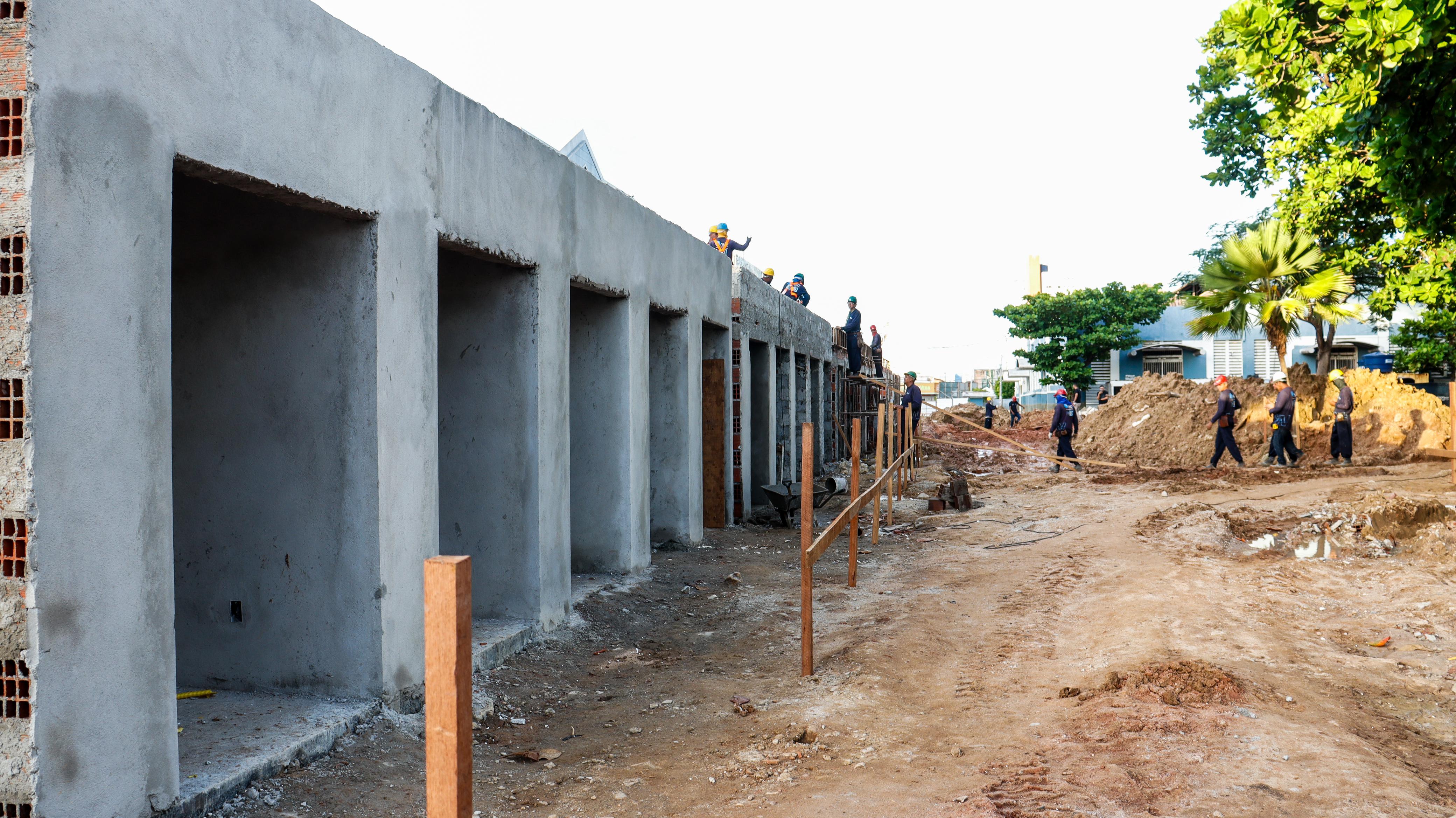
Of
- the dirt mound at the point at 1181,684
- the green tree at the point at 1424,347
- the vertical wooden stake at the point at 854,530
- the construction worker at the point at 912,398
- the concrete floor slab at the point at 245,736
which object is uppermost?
the green tree at the point at 1424,347

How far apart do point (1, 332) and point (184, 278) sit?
6.90 ft

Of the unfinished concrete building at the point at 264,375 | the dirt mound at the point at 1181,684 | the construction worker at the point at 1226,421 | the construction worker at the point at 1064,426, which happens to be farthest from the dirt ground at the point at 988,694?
the construction worker at the point at 1064,426

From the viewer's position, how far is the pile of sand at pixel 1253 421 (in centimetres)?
2036

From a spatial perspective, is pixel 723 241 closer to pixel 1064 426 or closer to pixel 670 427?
pixel 670 427

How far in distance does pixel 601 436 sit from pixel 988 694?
4.41 meters

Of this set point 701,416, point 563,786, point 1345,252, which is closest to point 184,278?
point 563,786

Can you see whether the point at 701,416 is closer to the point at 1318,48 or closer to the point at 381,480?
the point at 381,480

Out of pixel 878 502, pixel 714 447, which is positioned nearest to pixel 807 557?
pixel 878 502

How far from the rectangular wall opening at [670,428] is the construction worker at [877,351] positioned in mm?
17260

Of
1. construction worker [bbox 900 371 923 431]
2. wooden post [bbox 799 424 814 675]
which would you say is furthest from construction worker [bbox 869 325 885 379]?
wooden post [bbox 799 424 814 675]

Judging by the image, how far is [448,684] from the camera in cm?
191

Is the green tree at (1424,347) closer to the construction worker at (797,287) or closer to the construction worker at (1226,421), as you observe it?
the construction worker at (1226,421)

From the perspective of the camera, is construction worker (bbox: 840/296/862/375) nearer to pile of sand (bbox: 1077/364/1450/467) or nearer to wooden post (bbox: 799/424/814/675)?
pile of sand (bbox: 1077/364/1450/467)

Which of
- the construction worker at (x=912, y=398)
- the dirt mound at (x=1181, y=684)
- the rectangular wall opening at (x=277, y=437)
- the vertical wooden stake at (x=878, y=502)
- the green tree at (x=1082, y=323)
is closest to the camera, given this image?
the rectangular wall opening at (x=277, y=437)
